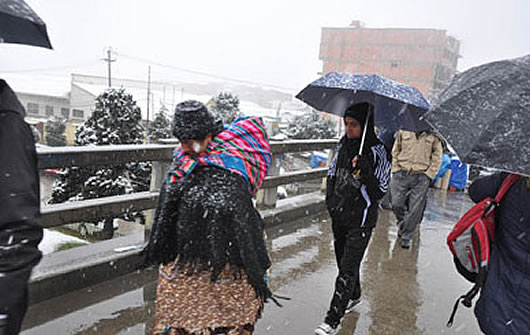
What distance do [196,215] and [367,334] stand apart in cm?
227

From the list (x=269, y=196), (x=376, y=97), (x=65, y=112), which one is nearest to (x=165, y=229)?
(x=376, y=97)

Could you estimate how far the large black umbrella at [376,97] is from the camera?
12.2 ft

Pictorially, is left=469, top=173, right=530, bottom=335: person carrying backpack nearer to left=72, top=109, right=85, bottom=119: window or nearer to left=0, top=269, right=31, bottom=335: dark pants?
left=0, top=269, right=31, bottom=335: dark pants

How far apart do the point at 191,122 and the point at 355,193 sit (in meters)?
1.85

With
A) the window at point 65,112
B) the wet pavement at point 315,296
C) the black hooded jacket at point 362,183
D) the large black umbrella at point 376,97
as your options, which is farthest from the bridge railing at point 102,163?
the window at point 65,112

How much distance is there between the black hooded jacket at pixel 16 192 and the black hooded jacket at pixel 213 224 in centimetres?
87

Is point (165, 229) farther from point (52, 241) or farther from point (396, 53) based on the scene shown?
point (396, 53)

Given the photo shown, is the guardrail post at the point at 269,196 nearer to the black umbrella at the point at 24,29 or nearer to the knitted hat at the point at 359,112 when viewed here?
the knitted hat at the point at 359,112

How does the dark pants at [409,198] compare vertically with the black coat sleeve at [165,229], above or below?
below

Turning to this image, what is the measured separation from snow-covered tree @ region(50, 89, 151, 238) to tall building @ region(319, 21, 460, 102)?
228 feet

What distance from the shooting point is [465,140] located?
2.17 metres

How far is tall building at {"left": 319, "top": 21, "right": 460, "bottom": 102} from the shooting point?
80.5 meters

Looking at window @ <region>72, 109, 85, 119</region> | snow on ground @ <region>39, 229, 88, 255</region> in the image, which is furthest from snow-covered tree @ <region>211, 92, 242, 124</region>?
window @ <region>72, 109, 85, 119</region>

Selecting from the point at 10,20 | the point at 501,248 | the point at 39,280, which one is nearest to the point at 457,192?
the point at 501,248
